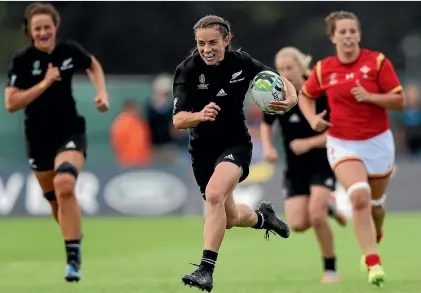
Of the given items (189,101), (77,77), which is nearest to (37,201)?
(77,77)

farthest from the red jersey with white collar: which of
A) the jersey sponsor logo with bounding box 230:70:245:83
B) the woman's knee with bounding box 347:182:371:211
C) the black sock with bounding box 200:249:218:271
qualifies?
the black sock with bounding box 200:249:218:271

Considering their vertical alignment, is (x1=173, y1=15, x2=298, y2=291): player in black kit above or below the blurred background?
below

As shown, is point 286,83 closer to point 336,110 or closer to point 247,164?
point 247,164

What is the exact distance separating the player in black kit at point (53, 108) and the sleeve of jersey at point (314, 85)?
201 centimetres

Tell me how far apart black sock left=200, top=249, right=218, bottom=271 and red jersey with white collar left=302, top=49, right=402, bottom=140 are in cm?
271

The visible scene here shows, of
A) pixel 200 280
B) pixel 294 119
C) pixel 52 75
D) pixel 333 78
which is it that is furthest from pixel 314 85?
pixel 200 280

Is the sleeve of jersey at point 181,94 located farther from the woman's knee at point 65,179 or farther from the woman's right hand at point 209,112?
the woman's knee at point 65,179

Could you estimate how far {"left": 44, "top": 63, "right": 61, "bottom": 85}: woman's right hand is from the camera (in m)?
12.8

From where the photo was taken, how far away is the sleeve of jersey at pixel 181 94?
35.4 ft

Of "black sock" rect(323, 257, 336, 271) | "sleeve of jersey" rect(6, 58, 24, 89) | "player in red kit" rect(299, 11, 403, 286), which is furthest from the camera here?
"black sock" rect(323, 257, 336, 271)

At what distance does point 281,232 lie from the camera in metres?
12.3

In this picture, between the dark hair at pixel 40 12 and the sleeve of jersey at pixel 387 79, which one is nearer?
the sleeve of jersey at pixel 387 79

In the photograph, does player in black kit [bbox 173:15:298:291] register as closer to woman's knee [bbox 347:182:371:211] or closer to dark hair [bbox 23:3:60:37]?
woman's knee [bbox 347:182:371:211]

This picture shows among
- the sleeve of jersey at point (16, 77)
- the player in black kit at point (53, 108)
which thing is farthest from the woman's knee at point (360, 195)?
the sleeve of jersey at point (16, 77)
